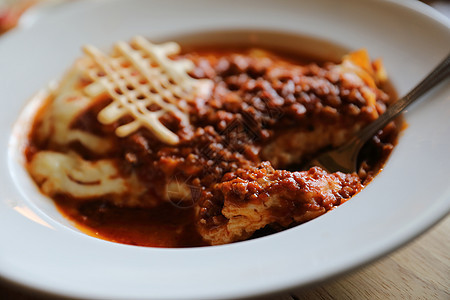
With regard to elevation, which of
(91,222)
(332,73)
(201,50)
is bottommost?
(91,222)

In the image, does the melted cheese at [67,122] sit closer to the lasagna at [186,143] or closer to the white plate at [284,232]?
the lasagna at [186,143]

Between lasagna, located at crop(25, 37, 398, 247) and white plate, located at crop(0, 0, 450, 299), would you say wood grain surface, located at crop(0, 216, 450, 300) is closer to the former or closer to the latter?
white plate, located at crop(0, 0, 450, 299)

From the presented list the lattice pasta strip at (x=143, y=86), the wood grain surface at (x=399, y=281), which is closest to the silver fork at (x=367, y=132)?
the wood grain surface at (x=399, y=281)

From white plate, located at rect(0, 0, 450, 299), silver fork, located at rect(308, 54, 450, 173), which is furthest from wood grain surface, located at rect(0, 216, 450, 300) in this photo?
silver fork, located at rect(308, 54, 450, 173)

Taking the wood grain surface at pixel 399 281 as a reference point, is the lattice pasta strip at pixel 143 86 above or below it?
below

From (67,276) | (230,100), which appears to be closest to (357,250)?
(67,276)

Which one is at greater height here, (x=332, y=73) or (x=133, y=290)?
(x=332, y=73)

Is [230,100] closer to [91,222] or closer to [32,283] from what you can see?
[91,222]
